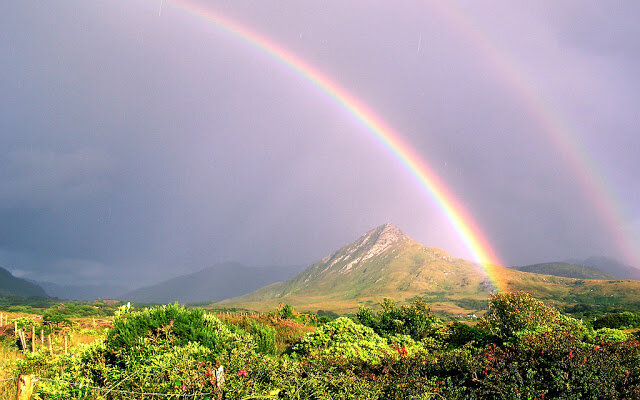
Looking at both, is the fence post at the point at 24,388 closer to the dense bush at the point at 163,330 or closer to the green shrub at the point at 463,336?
the dense bush at the point at 163,330

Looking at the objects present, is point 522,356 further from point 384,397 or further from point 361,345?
point 361,345

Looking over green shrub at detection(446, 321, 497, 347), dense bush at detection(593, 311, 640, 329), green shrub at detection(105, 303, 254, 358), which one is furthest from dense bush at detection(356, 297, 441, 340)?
dense bush at detection(593, 311, 640, 329)

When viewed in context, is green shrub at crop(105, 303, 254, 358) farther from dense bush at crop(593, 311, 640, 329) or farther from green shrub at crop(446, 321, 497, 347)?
dense bush at crop(593, 311, 640, 329)

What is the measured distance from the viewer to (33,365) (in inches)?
313

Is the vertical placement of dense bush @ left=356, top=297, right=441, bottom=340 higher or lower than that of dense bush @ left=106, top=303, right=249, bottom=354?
lower

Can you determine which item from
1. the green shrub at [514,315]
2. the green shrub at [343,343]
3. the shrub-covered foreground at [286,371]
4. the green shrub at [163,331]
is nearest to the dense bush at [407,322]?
the green shrub at [514,315]

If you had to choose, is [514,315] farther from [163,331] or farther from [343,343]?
[163,331]

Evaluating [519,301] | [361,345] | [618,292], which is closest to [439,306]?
[618,292]

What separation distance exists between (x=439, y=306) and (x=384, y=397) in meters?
199

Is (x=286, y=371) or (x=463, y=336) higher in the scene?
(x=286, y=371)

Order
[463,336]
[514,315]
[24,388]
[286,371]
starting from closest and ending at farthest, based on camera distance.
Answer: [24,388], [286,371], [463,336], [514,315]

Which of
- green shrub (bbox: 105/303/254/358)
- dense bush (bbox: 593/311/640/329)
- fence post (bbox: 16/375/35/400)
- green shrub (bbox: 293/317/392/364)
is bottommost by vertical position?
dense bush (bbox: 593/311/640/329)

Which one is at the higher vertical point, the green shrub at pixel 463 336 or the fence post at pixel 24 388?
the fence post at pixel 24 388

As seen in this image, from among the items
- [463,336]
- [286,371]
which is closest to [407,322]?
[463,336]
